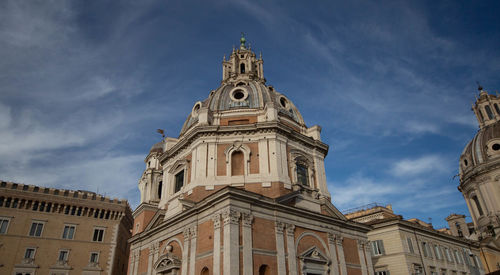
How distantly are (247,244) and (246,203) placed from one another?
2.36 metres

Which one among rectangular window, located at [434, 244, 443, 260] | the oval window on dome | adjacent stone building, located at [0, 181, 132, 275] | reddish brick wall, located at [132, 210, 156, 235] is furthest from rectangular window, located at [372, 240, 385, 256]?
the oval window on dome

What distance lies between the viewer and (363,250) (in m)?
25.6

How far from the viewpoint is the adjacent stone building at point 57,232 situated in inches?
1387

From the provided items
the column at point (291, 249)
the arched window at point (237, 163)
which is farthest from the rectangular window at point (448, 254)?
the arched window at point (237, 163)

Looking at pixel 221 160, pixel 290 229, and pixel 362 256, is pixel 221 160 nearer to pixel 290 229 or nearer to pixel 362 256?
pixel 290 229

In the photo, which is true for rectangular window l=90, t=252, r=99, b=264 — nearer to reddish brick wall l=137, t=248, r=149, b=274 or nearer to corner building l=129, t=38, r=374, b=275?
corner building l=129, t=38, r=374, b=275

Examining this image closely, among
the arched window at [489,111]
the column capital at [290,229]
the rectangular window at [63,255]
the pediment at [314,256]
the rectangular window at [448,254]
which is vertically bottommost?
the pediment at [314,256]

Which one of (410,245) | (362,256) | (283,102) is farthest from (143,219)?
(410,245)

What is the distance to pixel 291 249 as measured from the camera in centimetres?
2100

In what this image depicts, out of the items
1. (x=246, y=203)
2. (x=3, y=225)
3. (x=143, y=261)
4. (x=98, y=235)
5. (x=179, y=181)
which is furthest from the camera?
(x=98, y=235)

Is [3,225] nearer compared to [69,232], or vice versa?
[3,225]

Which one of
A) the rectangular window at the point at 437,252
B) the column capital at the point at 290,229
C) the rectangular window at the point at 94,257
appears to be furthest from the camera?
the rectangular window at the point at 94,257

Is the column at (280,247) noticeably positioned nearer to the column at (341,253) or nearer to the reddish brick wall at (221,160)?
the column at (341,253)

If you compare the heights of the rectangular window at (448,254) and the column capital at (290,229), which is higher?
the rectangular window at (448,254)
